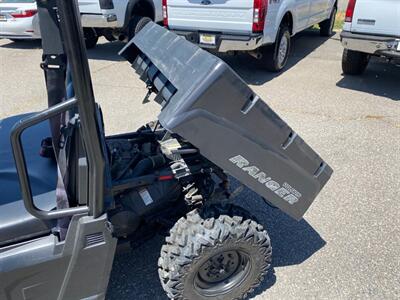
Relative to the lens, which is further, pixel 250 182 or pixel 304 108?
pixel 304 108

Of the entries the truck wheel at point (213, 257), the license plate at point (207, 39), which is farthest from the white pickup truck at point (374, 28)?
the truck wheel at point (213, 257)

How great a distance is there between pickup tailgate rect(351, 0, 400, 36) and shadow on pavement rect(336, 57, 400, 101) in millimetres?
984

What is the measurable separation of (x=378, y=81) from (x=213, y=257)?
569 centimetres

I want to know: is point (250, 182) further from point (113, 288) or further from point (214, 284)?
point (113, 288)

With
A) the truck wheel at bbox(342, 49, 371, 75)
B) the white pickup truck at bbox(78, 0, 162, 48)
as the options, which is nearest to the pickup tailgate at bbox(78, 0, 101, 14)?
the white pickup truck at bbox(78, 0, 162, 48)

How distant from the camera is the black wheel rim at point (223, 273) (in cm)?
236

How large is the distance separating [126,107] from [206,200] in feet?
11.3

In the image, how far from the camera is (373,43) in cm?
568

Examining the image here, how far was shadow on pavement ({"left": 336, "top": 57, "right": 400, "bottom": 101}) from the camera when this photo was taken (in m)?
6.21

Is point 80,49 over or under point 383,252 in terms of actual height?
over

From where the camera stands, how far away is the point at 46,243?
6.20 feet

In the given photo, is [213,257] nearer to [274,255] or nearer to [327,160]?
[274,255]

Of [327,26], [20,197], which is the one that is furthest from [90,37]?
[20,197]

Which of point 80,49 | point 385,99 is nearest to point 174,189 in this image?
point 80,49
